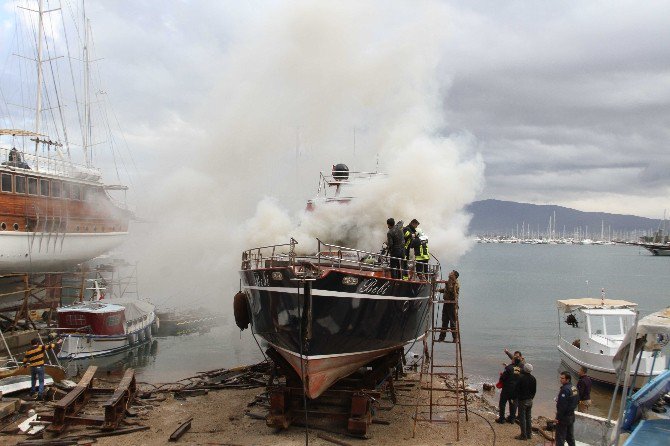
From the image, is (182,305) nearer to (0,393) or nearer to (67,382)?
(67,382)

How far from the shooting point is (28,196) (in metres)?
33.0

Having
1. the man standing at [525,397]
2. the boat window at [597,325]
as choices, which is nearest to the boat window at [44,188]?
the man standing at [525,397]

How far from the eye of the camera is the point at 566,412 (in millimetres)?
11406

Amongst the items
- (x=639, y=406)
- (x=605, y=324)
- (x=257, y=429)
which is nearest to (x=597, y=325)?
(x=605, y=324)

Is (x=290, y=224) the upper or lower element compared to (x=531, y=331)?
upper

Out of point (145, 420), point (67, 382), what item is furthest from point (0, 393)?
point (145, 420)

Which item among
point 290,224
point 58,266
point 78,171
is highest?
point 78,171

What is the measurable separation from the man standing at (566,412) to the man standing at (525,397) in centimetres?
184

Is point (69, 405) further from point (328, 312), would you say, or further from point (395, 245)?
point (395, 245)

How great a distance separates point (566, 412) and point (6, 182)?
1299 inches

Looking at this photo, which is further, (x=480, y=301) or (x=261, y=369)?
(x=480, y=301)

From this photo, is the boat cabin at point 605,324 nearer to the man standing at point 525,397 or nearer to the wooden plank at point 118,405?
the man standing at point 525,397

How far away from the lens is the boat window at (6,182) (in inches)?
1225

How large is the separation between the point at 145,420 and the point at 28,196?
24.4m
